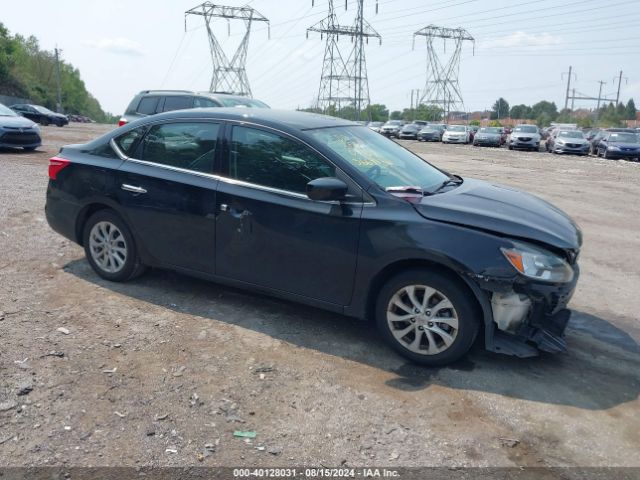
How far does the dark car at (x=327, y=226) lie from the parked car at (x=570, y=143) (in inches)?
1066

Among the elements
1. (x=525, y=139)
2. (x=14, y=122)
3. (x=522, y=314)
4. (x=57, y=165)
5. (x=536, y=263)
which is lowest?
(x=522, y=314)

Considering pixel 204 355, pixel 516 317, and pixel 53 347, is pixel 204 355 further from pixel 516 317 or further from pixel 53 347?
pixel 516 317

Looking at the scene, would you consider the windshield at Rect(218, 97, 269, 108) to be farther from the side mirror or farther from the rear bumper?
the rear bumper

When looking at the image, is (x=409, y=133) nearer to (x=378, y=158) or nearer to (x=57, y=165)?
(x=57, y=165)

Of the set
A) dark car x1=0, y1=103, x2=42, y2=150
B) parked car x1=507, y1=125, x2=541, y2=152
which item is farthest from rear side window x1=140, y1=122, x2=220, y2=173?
parked car x1=507, y1=125, x2=541, y2=152

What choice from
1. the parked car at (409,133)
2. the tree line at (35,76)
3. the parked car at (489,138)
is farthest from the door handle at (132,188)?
the tree line at (35,76)

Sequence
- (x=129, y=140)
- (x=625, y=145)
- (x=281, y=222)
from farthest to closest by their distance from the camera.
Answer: (x=625, y=145), (x=129, y=140), (x=281, y=222)

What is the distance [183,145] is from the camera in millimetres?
4953

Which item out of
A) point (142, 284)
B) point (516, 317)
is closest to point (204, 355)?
point (142, 284)

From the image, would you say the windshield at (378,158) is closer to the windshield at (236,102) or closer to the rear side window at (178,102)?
the windshield at (236,102)

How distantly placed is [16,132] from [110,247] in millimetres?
12300

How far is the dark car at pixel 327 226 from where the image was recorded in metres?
3.82

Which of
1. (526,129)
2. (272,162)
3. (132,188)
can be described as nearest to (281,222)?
(272,162)

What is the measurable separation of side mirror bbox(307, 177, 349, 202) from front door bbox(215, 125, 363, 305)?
0.39 feet
